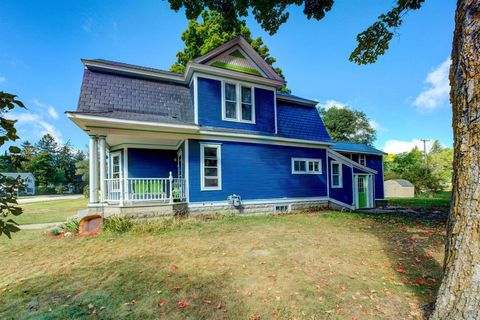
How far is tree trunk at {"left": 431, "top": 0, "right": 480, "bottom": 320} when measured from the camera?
2.14m

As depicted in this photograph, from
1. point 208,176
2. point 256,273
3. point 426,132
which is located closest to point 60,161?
point 208,176

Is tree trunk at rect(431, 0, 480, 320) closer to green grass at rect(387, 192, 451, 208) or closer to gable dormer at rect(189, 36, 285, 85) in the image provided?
gable dormer at rect(189, 36, 285, 85)

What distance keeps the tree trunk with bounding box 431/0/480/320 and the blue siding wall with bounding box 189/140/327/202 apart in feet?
25.7

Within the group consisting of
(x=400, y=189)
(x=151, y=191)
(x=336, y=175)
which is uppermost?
(x=336, y=175)

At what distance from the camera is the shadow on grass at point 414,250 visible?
355 centimetres

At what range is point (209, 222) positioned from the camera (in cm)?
845

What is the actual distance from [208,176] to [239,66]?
537 cm

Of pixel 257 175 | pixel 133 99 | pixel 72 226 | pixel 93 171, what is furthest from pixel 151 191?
pixel 257 175

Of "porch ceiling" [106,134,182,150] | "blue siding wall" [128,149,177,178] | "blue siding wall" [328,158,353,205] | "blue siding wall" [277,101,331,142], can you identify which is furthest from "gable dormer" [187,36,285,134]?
"blue siding wall" [328,158,353,205]

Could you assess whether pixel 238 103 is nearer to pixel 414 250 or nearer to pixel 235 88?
pixel 235 88

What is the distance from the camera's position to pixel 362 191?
44.8 ft

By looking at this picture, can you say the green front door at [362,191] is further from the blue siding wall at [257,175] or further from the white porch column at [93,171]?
the white porch column at [93,171]

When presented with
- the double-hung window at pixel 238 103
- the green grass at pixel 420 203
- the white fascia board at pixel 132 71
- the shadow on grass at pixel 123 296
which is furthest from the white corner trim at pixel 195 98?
the green grass at pixel 420 203

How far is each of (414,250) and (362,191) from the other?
9223mm
